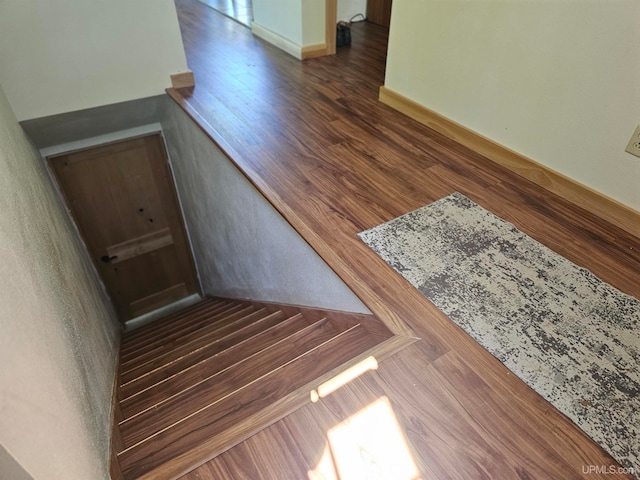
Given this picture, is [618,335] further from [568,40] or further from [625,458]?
[568,40]

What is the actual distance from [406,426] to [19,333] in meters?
0.92

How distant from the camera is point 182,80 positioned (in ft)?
9.52

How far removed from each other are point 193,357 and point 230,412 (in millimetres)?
867

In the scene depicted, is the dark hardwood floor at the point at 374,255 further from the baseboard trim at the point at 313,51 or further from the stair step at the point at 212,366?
the stair step at the point at 212,366

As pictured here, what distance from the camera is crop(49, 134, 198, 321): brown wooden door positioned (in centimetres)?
335

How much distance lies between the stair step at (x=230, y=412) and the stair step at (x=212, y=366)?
0.83 feet

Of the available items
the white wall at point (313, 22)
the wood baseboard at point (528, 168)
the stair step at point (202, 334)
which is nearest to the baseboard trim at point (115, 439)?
the stair step at point (202, 334)

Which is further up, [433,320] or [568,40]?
[568,40]

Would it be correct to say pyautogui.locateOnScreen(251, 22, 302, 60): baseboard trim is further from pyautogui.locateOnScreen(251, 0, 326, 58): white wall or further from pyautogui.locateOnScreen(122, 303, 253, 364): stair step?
pyautogui.locateOnScreen(122, 303, 253, 364): stair step

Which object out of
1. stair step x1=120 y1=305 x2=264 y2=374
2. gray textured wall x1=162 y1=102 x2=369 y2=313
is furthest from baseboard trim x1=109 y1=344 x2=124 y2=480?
gray textured wall x1=162 y1=102 x2=369 y2=313

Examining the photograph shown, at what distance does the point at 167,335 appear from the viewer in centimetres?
287

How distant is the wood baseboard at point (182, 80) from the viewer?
2875mm

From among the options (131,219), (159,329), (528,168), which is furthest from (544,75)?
(131,219)

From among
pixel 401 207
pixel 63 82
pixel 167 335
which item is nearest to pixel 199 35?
pixel 63 82
